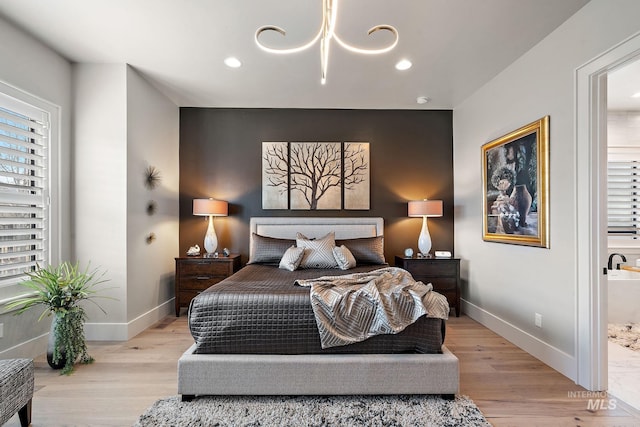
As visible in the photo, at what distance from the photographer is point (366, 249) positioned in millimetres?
3910

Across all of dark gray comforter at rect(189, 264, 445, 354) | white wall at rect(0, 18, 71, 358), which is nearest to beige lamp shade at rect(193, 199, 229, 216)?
white wall at rect(0, 18, 71, 358)

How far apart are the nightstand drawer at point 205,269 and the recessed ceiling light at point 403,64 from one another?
2.95 meters

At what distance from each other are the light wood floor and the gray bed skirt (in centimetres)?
34

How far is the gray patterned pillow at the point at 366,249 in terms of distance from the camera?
3.87m

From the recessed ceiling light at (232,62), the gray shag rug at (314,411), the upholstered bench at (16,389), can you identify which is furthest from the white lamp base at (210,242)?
the upholstered bench at (16,389)

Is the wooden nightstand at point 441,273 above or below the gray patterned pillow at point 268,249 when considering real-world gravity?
below

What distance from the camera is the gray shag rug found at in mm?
1896

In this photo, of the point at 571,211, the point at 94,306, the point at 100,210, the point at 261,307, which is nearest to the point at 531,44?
the point at 571,211

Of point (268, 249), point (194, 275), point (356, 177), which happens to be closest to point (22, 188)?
point (194, 275)

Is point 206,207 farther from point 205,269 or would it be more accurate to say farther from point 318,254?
point 318,254

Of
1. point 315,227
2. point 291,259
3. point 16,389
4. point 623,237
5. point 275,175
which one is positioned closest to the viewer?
point 16,389

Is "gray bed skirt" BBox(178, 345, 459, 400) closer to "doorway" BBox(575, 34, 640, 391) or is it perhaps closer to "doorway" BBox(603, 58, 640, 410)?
"doorway" BBox(575, 34, 640, 391)

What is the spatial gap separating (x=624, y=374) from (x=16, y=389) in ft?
13.4

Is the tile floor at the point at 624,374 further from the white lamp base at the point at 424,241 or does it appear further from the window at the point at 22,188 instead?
the window at the point at 22,188
